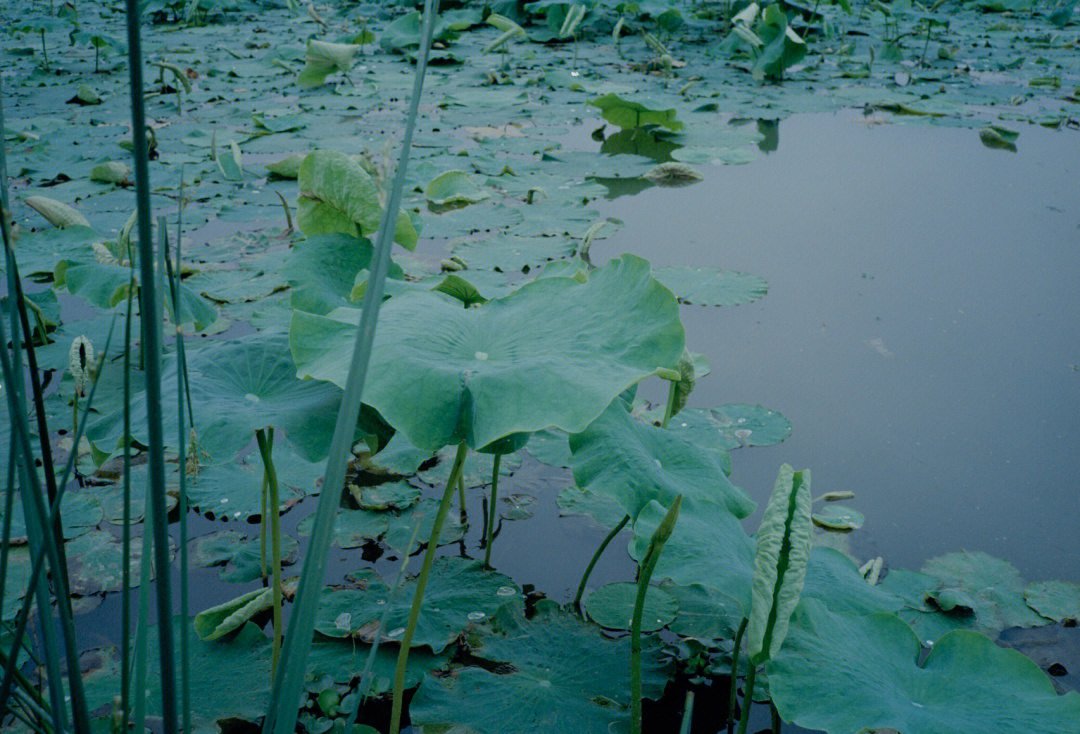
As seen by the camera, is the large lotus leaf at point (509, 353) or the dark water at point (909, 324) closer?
the large lotus leaf at point (509, 353)

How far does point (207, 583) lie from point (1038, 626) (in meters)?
1.19

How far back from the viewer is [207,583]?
121cm

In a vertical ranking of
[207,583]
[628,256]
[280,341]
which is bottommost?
[207,583]

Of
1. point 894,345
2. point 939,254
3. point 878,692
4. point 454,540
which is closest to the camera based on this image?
point 878,692

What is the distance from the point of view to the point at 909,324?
6.39ft

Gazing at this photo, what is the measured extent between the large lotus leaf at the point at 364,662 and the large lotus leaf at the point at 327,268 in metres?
0.51

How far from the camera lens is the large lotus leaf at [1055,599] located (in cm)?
113

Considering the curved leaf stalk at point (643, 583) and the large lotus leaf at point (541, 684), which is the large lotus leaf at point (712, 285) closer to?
the large lotus leaf at point (541, 684)

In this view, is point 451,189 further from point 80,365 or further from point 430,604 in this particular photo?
point 430,604

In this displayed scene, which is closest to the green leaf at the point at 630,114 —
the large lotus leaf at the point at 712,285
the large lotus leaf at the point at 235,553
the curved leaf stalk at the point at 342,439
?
the large lotus leaf at the point at 712,285

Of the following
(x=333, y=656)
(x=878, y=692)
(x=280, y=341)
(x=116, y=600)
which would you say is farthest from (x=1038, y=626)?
(x=116, y=600)

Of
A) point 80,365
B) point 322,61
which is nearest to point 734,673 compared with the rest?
point 80,365

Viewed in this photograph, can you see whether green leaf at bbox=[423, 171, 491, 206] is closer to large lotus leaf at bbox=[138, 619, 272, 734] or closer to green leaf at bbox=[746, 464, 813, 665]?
large lotus leaf at bbox=[138, 619, 272, 734]

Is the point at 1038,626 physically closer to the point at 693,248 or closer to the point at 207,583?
the point at 207,583
